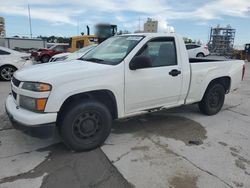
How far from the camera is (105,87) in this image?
12.0ft

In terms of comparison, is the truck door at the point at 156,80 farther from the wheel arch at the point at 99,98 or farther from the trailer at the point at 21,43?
the trailer at the point at 21,43

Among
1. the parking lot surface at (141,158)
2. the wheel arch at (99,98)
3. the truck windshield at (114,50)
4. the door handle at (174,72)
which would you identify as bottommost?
the parking lot surface at (141,158)

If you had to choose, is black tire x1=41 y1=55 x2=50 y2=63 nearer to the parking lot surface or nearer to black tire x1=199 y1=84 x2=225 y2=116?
the parking lot surface

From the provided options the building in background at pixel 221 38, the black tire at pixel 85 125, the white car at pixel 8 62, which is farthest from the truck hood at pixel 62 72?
the building in background at pixel 221 38

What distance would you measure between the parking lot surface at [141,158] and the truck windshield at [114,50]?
1364 millimetres

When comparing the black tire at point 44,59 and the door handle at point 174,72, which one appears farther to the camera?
the black tire at point 44,59

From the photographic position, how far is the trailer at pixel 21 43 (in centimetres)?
3037

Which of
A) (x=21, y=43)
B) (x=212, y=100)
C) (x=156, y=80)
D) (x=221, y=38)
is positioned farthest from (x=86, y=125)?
(x=221, y=38)

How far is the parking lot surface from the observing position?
2990mm

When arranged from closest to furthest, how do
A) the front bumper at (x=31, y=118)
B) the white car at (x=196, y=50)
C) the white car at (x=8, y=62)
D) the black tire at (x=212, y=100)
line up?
1. the front bumper at (x=31, y=118)
2. the black tire at (x=212, y=100)
3. the white car at (x=8, y=62)
4. the white car at (x=196, y=50)

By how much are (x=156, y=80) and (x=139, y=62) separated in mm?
529

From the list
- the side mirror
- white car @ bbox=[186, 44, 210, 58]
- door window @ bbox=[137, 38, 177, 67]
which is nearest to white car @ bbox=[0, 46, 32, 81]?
door window @ bbox=[137, 38, 177, 67]

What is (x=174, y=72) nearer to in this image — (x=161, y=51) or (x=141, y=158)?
(x=161, y=51)

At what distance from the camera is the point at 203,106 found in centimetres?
541
